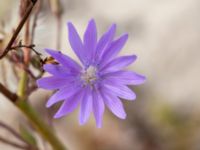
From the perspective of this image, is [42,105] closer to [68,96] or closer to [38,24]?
[38,24]

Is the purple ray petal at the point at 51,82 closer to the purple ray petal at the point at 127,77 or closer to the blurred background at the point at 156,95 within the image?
the purple ray petal at the point at 127,77

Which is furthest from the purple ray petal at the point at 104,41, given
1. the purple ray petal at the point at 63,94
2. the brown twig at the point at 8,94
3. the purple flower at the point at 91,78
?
the brown twig at the point at 8,94

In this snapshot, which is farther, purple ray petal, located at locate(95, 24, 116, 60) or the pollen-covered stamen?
the pollen-covered stamen

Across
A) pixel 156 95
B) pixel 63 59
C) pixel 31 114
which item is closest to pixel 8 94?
pixel 31 114

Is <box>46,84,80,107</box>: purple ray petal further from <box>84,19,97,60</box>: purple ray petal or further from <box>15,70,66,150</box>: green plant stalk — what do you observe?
<box>15,70,66,150</box>: green plant stalk

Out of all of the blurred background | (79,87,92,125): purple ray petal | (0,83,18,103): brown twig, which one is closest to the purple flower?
(79,87,92,125): purple ray petal

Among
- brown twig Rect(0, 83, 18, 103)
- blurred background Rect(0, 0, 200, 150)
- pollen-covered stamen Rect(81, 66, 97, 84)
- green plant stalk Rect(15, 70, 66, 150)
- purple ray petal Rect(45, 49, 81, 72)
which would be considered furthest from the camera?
blurred background Rect(0, 0, 200, 150)
